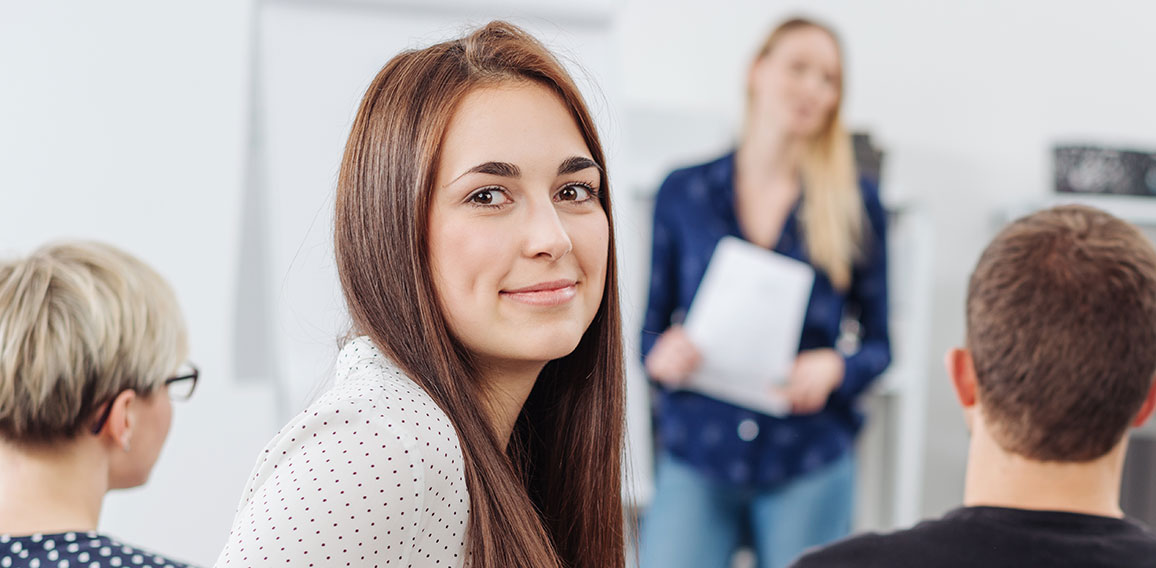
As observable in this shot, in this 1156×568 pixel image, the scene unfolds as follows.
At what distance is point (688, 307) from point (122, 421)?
3.74 ft

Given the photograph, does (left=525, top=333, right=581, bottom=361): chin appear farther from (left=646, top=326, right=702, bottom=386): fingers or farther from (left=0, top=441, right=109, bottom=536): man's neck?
(left=646, top=326, right=702, bottom=386): fingers

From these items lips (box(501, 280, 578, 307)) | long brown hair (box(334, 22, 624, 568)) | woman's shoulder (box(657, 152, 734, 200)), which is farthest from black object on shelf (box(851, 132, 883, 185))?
lips (box(501, 280, 578, 307))

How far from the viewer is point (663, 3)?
9.53ft

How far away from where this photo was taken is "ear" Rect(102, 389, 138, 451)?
113 centimetres

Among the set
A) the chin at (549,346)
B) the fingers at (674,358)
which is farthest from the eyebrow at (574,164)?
the fingers at (674,358)

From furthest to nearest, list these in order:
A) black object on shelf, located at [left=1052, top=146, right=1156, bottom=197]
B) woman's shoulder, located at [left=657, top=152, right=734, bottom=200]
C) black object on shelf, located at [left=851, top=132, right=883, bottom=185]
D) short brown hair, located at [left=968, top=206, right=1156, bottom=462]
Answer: black object on shelf, located at [left=1052, top=146, right=1156, bottom=197] → black object on shelf, located at [left=851, top=132, right=883, bottom=185] → woman's shoulder, located at [left=657, top=152, right=734, bottom=200] → short brown hair, located at [left=968, top=206, right=1156, bottom=462]

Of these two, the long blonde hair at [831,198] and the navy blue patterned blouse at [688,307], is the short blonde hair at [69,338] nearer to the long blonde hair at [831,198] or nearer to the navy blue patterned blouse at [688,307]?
the navy blue patterned blouse at [688,307]

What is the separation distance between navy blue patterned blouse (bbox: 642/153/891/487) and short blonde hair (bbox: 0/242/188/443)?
102cm

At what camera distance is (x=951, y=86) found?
10.1ft

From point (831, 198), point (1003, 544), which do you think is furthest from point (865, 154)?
point (1003, 544)

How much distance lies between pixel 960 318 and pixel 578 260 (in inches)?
102

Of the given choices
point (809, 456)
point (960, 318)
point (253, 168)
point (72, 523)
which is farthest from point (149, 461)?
point (960, 318)

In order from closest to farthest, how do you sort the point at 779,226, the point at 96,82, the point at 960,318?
the point at 96,82 < the point at 779,226 < the point at 960,318

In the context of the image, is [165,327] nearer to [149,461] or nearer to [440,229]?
[149,461]
